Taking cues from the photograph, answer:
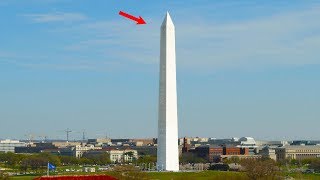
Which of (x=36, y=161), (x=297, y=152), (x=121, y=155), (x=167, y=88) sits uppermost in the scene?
(x=167, y=88)

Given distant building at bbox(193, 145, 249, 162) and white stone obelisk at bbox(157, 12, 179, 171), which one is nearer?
white stone obelisk at bbox(157, 12, 179, 171)

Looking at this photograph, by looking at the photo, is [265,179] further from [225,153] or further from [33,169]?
[225,153]

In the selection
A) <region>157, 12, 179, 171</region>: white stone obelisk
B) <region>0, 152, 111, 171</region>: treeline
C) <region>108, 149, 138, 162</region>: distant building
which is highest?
<region>157, 12, 179, 171</region>: white stone obelisk

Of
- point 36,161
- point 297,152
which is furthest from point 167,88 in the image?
point 297,152

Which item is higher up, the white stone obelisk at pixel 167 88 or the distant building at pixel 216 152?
the white stone obelisk at pixel 167 88

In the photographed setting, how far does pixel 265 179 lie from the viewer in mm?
70125

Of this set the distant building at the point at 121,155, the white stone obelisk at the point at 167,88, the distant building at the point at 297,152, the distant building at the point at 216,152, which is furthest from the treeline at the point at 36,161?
the distant building at the point at 297,152

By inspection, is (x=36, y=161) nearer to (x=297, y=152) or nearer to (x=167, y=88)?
(x=167, y=88)

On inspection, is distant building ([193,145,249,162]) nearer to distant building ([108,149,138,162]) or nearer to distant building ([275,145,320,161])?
distant building ([275,145,320,161])

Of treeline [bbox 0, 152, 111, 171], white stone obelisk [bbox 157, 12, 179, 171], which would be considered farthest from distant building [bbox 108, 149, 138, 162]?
white stone obelisk [bbox 157, 12, 179, 171]

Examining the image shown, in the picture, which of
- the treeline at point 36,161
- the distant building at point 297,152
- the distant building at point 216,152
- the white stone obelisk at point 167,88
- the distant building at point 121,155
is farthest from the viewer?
the distant building at point 121,155

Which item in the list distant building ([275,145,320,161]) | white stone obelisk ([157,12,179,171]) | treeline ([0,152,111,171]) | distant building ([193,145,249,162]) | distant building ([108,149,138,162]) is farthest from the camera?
distant building ([108,149,138,162])

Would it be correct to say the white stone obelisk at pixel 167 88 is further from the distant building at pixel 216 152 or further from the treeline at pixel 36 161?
the distant building at pixel 216 152

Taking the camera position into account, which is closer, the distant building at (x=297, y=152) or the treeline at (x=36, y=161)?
the treeline at (x=36, y=161)
